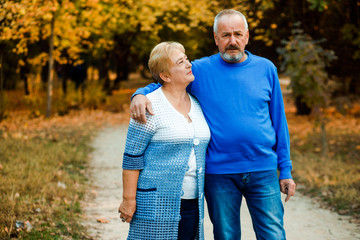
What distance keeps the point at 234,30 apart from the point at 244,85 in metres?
0.39

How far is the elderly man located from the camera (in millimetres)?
2896

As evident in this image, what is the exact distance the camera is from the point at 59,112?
15234 mm

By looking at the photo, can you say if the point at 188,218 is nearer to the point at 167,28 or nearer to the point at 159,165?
the point at 159,165

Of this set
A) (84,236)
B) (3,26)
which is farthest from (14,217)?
(3,26)

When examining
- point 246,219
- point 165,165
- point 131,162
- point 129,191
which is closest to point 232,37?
point 165,165

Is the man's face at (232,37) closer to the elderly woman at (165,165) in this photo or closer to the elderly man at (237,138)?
the elderly man at (237,138)

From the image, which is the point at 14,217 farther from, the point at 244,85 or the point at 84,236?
the point at 244,85

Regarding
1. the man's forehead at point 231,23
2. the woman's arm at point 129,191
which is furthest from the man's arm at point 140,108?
the man's forehead at point 231,23

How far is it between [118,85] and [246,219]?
744 inches

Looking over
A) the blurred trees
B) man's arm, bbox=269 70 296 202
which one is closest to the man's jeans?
man's arm, bbox=269 70 296 202

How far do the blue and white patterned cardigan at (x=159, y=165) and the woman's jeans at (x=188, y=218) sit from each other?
0.29 ft

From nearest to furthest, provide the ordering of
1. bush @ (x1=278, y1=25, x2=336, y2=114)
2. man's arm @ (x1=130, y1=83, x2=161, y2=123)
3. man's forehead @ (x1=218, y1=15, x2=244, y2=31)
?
man's arm @ (x1=130, y1=83, x2=161, y2=123) → man's forehead @ (x1=218, y1=15, x2=244, y2=31) → bush @ (x1=278, y1=25, x2=336, y2=114)

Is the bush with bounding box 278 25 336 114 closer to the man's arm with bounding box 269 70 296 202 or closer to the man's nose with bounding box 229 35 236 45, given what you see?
the man's arm with bounding box 269 70 296 202

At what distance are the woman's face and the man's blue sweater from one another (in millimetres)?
202
